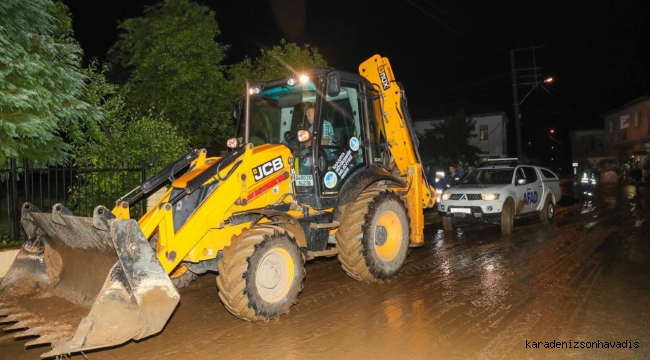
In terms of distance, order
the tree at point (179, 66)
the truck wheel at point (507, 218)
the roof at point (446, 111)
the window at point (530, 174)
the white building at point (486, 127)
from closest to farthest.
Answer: the truck wheel at point (507, 218), the window at point (530, 174), the tree at point (179, 66), the white building at point (486, 127), the roof at point (446, 111)

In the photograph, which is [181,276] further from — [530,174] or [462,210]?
[530,174]

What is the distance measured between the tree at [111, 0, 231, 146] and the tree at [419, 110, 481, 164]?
77.2 feet

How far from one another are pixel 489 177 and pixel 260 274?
370 inches

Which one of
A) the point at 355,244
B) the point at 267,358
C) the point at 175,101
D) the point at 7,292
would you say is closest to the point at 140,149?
the point at 175,101

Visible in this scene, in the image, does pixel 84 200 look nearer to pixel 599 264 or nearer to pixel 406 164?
pixel 406 164

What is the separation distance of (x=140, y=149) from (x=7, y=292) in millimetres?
5591

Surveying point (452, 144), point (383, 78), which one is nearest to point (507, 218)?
point (383, 78)

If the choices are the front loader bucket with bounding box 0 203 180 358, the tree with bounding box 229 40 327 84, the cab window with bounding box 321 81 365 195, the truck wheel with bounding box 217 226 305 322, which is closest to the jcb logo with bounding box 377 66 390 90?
the cab window with bounding box 321 81 365 195

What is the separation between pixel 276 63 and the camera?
15.9 meters

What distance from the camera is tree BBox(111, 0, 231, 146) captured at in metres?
13.9

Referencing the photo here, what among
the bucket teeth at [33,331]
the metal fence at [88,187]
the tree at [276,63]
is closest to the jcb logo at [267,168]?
the bucket teeth at [33,331]

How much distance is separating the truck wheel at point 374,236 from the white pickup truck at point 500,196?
476cm

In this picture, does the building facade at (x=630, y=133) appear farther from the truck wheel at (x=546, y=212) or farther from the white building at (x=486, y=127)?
the truck wheel at (x=546, y=212)

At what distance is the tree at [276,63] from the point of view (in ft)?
51.8
